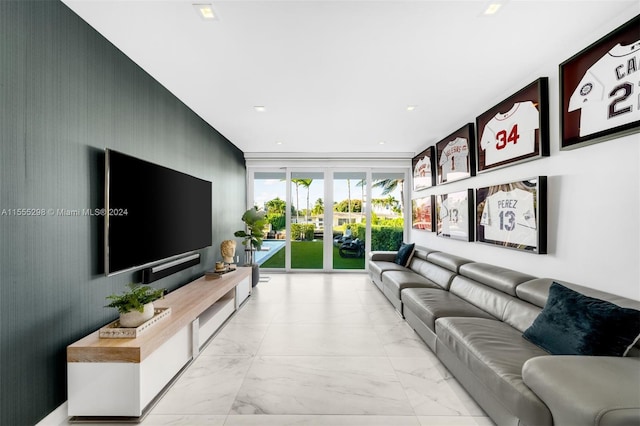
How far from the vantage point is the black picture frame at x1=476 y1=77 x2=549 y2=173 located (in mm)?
2496

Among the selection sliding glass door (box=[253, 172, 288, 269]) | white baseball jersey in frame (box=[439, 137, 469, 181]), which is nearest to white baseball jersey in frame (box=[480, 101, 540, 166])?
white baseball jersey in frame (box=[439, 137, 469, 181])

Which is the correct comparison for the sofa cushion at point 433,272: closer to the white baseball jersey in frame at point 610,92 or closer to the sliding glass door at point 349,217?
the sliding glass door at point 349,217

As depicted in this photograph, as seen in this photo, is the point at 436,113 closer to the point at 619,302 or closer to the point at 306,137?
the point at 306,137

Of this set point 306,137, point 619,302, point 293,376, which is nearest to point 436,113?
point 306,137

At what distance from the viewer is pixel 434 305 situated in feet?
9.19

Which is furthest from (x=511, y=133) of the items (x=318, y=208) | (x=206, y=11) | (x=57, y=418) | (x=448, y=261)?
(x=57, y=418)

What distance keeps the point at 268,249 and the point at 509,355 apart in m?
5.26

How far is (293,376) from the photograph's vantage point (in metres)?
2.31

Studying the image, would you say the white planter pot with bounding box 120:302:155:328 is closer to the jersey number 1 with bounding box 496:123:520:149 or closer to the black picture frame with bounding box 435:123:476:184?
the jersey number 1 with bounding box 496:123:520:149

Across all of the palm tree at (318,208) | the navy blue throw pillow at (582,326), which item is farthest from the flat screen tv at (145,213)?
the navy blue throw pillow at (582,326)

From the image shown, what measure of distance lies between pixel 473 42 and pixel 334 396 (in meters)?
2.99

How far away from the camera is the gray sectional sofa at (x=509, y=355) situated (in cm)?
123

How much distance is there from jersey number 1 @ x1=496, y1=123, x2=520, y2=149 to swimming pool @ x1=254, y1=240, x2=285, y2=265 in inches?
185

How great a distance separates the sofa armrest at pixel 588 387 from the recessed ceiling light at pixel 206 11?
9.60 feet
